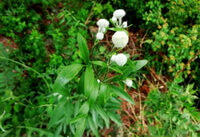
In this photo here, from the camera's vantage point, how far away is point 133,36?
9.31 ft

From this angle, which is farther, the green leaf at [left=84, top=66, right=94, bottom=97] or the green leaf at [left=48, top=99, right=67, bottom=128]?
the green leaf at [left=48, top=99, right=67, bottom=128]

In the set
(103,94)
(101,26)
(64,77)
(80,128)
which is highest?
(101,26)

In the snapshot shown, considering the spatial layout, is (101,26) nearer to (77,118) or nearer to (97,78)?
(97,78)

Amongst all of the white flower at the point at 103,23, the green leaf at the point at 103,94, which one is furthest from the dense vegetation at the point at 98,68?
the white flower at the point at 103,23

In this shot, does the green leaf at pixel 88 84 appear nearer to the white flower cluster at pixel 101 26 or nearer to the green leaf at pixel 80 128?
the white flower cluster at pixel 101 26

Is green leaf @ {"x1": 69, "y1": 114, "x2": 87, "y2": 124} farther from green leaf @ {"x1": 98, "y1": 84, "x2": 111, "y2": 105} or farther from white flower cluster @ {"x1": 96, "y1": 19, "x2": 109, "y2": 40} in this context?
white flower cluster @ {"x1": 96, "y1": 19, "x2": 109, "y2": 40}

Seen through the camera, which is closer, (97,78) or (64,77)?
(64,77)

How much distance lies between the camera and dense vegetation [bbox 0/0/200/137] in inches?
57.7

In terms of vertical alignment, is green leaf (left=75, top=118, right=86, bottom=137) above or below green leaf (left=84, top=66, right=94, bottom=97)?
below

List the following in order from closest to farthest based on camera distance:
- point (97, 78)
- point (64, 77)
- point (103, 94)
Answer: point (64, 77)
point (103, 94)
point (97, 78)

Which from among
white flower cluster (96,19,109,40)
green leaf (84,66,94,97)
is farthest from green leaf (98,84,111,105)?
white flower cluster (96,19,109,40)

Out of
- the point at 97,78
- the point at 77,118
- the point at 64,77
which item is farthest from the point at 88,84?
the point at 77,118

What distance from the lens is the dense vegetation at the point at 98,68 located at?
4.81 ft

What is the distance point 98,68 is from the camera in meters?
1.15
